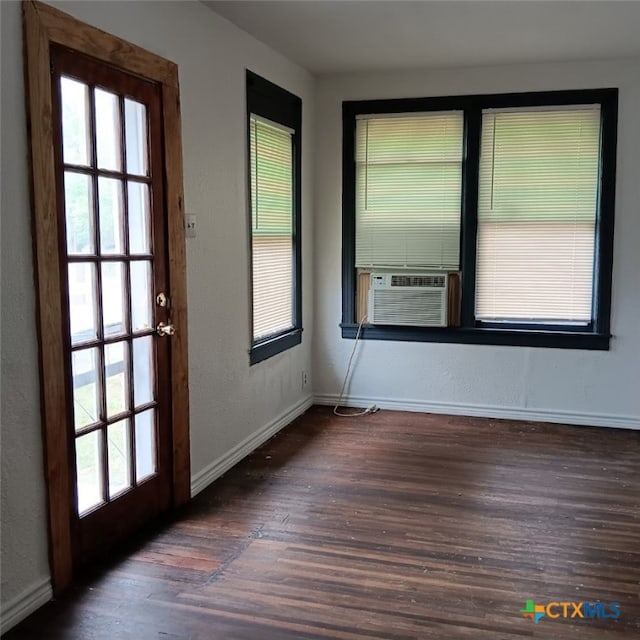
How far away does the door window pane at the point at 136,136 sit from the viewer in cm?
303

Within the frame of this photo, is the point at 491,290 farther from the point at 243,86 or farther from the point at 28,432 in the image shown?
the point at 28,432

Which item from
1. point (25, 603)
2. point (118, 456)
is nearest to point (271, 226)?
point (118, 456)

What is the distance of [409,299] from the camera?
5.25 metres

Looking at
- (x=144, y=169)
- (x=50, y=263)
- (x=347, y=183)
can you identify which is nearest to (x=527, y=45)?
(x=347, y=183)

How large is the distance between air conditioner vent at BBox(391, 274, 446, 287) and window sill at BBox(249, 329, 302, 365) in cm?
83

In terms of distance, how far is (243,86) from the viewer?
4.08 meters

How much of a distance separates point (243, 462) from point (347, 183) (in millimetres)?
2343

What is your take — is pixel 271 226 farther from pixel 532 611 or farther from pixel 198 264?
pixel 532 611

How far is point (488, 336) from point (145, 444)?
→ 2.86 meters

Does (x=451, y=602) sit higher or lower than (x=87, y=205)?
lower

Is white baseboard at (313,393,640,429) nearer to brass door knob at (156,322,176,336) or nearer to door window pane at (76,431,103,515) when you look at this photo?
brass door knob at (156,322,176,336)

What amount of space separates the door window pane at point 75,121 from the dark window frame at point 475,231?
9.35 feet

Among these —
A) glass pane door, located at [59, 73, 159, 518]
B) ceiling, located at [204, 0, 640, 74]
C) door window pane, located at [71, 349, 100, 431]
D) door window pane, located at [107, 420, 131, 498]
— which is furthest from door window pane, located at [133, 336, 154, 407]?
ceiling, located at [204, 0, 640, 74]

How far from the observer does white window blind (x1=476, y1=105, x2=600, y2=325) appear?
4.91 meters
